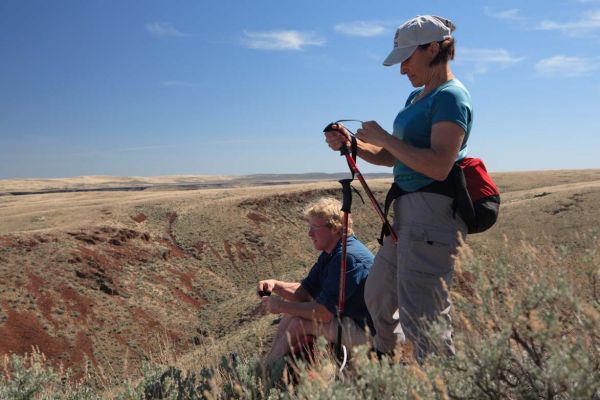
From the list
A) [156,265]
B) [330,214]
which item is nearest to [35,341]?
[156,265]

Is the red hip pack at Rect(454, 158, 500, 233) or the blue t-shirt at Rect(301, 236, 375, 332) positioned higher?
the red hip pack at Rect(454, 158, 500, 233)

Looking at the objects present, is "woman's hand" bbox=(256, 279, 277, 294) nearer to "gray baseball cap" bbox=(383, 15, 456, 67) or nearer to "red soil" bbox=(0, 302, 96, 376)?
"gray baseball cap" bbox=(383, 15, 456, 67)

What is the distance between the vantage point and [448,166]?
296 cm

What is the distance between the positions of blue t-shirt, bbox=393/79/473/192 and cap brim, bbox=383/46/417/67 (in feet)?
0.91

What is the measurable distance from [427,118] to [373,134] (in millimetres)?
346

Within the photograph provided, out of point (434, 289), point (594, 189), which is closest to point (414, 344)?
point (434, 289)

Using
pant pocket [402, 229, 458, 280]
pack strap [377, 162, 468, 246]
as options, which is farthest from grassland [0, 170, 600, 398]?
pack strap [377, 162, 468, 246]

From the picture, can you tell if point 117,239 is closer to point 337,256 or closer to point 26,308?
point 26,308

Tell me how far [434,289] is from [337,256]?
1.45 metres

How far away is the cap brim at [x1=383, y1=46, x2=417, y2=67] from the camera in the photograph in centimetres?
319

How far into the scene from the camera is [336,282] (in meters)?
4.32

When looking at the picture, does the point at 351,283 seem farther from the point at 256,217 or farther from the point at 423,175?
the point at 256,217

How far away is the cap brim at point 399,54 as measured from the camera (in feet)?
10.5

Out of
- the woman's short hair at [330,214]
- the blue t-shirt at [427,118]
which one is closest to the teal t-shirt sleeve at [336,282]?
Answer: the woman's short hair at [330,214]
